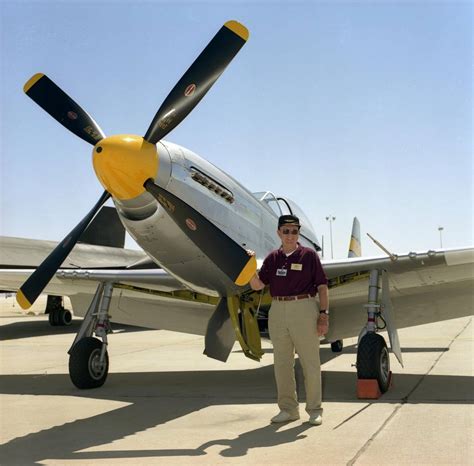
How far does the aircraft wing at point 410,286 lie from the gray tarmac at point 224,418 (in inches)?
31.3

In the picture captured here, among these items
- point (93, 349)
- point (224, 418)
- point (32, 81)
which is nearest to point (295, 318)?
point (224, 418)

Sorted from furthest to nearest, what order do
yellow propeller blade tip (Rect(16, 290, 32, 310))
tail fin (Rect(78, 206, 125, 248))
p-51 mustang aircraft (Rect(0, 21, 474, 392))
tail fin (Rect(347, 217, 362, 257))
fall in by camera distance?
1. tail fin (Rect(78, 206, 125, 248))
2. tail fin (Rect(347, 217, 362, 257))
3. yellow propeller blade tip (Rect(16, 290, 32, 310))
4. p-51 mustang aircraft (Rect(0, 21, 474, 392))

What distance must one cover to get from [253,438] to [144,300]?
189 inches

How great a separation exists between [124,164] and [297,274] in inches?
70.1

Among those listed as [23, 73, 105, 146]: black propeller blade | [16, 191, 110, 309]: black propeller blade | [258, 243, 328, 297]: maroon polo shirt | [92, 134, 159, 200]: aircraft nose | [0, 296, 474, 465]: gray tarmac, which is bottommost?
[0, 296, 474, 465]: gray tarmac

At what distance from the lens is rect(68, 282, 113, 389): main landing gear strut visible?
7402 mm

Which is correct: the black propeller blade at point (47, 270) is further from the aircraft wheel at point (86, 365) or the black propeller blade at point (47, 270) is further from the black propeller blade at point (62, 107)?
the aircraft wheel at point (86, 365)

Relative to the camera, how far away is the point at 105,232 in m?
27.3

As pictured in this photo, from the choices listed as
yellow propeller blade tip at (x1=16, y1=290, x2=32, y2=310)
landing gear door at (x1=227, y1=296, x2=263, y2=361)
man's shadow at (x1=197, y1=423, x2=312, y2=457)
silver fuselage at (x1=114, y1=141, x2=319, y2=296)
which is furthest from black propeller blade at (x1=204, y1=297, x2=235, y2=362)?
yellow propeller blade tip at (x1=16, y1=290, x2=32, y2=310)

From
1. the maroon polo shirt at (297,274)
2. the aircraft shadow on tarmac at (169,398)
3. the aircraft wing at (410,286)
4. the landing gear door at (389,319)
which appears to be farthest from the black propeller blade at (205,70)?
the landing gear door at (389,319)

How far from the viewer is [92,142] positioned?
19.2 ft

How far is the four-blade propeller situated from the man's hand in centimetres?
72

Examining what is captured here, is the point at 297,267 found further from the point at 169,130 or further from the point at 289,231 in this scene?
the point at 169,130

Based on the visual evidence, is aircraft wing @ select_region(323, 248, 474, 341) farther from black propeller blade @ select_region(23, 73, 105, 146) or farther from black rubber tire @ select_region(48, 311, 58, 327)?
black rubber tire @ select_region(48, 311, 58, 327)
